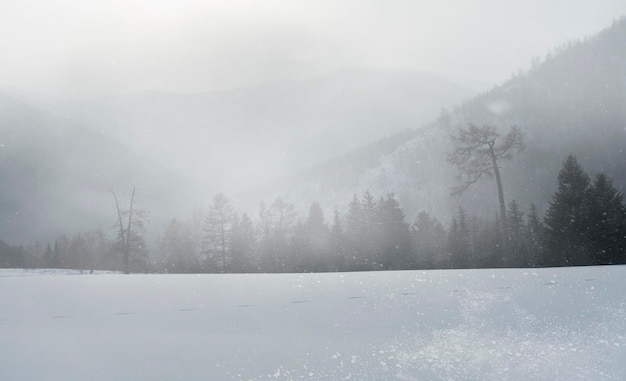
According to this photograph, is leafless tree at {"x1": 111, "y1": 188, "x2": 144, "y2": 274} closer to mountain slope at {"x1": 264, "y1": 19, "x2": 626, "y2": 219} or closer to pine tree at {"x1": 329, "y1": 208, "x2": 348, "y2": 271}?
pine tree at {"x1": 329, "y1": 208, "x2": 348, "y2": 271}

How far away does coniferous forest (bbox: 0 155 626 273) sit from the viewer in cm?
1972

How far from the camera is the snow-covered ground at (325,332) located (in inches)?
150

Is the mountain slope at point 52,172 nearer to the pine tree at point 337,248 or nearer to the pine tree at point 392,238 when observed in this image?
the pine tree at point 337,248

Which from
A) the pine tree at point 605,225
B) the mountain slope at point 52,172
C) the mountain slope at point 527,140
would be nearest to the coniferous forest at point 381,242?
the pine tree at point 605,225

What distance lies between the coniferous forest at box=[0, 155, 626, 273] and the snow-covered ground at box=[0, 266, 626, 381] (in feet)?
41.8

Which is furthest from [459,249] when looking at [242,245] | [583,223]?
[242,245]

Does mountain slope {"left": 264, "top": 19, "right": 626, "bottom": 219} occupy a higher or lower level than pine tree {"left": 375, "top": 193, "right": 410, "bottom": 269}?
higher

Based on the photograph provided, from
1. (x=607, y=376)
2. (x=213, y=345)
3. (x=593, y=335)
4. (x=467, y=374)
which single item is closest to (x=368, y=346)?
(x=467, y=374)

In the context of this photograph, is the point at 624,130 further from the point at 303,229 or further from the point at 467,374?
the point at 467,374

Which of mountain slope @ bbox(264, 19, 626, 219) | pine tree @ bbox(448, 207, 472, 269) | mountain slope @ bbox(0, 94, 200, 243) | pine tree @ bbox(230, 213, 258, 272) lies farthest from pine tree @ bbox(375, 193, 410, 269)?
mountain slope @ bbox(264, 19, 626, 219)

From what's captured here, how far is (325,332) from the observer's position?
4.62 m

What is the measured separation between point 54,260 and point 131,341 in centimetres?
6036

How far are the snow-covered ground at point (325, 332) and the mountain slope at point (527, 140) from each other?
12491 cm

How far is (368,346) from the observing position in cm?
425
